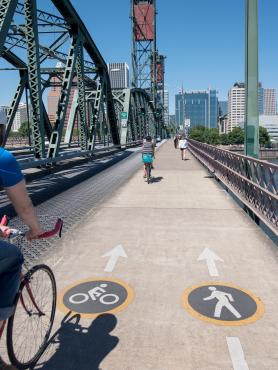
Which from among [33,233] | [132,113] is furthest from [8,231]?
[132,113]

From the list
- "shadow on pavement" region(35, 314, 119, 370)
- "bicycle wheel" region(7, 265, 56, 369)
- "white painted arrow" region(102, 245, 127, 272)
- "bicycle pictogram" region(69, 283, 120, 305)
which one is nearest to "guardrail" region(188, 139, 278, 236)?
"white painted arrow" region(102, 245, 127, 272)

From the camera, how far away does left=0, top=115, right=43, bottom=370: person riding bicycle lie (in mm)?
2418

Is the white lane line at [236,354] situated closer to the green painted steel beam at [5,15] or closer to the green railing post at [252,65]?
the green railing post at [252,65]

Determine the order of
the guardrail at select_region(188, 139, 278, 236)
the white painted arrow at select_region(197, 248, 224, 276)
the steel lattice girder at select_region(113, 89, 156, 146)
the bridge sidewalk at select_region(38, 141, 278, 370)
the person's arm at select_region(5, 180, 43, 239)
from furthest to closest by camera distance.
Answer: the steel lattice girder at select_region(113, 89, 156, 146), the guardrail at select_region(188, 139, 278, 236), the white painted arrow at select_region(197, 248, 224, 276), the bridge sidewalk at select_region(38, 141, 278, 370), the person's arm at select_region(5, 180, 43, 239)

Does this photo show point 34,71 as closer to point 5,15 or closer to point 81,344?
point 5,15

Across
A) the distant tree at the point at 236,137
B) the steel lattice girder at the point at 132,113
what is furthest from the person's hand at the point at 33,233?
the distant tree at the point at 236,137

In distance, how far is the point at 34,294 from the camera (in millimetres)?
3279

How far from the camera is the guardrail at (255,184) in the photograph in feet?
22.0

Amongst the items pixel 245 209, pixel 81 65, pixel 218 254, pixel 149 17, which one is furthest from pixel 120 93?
pixel 149 17

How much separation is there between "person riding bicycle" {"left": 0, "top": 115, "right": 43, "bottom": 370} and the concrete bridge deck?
901 mm

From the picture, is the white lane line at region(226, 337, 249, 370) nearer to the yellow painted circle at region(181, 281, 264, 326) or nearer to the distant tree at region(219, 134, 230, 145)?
the yellow painted circle at region(181, 281, 264, 326)

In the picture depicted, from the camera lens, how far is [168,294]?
4453 mm

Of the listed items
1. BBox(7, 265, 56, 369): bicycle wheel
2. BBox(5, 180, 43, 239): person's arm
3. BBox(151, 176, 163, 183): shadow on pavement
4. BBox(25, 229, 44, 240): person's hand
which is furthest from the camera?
BBox(151, 176, 163, 183): shadow on pavement

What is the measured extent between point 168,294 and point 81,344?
1.38 meters
